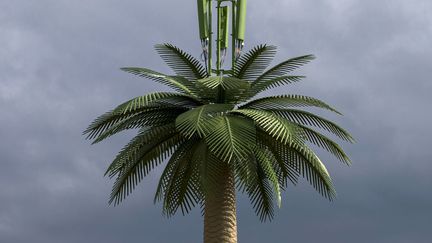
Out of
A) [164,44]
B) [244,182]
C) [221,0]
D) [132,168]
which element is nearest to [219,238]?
[244,182]

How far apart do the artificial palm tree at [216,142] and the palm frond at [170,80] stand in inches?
1.4

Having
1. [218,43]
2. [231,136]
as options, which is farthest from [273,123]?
[218,43]

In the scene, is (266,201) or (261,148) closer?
(261,148)

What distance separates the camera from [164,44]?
2736 centimetres

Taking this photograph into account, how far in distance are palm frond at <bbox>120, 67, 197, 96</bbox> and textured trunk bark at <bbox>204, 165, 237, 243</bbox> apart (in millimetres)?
3327

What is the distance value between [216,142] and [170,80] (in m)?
3.14

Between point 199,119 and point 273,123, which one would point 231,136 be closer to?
point 199,119

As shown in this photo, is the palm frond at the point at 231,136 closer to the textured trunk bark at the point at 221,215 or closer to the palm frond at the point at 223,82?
the palm frond at the point at 223,82

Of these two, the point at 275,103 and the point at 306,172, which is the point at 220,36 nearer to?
the point at 275,103

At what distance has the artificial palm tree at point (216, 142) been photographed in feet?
80.2

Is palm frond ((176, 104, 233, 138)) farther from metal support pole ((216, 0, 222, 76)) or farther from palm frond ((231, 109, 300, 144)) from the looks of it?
metal support pole ((216, 0, 222, 76))

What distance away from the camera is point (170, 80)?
25406 millimetres

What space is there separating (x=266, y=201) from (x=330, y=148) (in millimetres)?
3393

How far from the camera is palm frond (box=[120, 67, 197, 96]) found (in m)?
25.3
